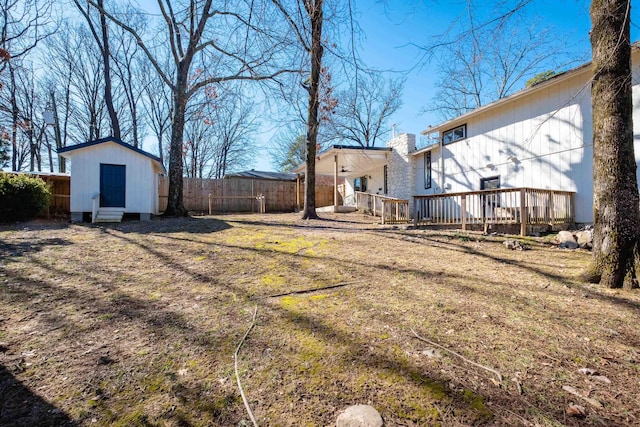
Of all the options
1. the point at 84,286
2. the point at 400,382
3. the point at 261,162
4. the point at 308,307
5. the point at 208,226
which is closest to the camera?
the point at 400,382

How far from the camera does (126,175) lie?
990cm

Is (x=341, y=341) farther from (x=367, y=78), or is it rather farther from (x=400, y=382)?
(x=367, y=78)

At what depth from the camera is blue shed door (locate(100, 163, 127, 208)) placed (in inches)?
378

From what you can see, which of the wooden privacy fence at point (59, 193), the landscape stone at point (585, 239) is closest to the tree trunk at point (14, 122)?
the wooden privacy fence at point (59, 193)

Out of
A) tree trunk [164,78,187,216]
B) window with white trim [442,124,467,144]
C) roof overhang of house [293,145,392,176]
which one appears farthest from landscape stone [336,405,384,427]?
window with white trim [442,124,467,144]

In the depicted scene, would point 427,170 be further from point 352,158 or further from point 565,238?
point 565,238

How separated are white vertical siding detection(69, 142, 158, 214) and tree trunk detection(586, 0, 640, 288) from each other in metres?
11.5

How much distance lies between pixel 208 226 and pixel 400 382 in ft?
23.0

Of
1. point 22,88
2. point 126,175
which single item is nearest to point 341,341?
point 126,175

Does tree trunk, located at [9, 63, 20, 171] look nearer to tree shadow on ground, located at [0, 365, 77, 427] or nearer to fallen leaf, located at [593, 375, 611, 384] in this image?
tree shadow on ground, located at [0, 365, 77, 427]

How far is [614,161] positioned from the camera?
3.41 metres

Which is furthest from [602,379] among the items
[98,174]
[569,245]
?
[98,174]

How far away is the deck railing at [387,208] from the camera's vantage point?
38.1 feet

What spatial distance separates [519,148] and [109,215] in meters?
13.7
